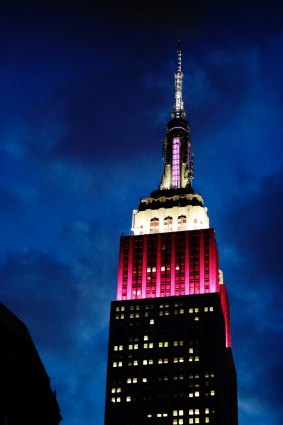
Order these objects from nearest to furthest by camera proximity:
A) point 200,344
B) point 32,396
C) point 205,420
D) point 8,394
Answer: point 8,394 → point 32,396 → point 205,420 → point 200,344

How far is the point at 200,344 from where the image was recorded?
19962 cm

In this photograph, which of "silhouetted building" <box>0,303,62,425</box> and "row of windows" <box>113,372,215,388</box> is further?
"row of windows" <box>113,372,215,388</box>

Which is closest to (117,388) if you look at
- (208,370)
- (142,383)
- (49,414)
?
(142,383)

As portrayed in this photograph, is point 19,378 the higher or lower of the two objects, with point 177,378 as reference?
lower

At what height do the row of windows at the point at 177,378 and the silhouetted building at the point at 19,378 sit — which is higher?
the row of windows at the point at 177,378

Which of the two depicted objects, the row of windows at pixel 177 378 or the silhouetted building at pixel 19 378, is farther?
the row of windows at pixel 177 378

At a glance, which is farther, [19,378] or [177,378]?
[177,378]

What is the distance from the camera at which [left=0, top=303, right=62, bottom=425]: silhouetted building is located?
68.6 m

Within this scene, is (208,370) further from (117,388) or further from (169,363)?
(117,388)

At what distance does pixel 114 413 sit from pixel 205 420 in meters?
21.0

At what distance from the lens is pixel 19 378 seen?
7075cm

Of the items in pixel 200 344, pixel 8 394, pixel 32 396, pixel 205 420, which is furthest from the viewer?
pixel 200 344

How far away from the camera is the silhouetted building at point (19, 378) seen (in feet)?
225

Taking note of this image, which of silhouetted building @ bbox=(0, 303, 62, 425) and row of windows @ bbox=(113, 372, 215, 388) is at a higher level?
row of windows @ bbox=(113, 372, 215, 388)
